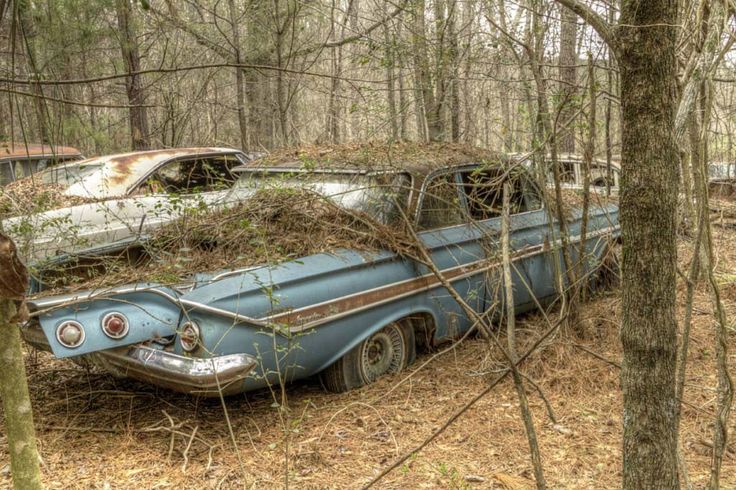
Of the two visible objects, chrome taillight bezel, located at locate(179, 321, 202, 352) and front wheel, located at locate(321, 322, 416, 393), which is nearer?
chrome taillight bezel, located at locate(179, 321, 202, 352)

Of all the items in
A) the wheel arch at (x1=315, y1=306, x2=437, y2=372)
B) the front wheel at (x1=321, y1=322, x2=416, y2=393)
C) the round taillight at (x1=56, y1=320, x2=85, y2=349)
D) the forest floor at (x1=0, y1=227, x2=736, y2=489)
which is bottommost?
the forest floor at (x1=0, y1=227, x2=736, y2=489)

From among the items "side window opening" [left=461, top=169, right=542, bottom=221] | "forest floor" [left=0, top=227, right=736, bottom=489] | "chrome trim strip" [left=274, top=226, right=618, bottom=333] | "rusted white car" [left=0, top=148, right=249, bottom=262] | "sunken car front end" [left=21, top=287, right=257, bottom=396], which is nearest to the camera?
"forest floor" [left=0, top=227, right=736, bottom=489]

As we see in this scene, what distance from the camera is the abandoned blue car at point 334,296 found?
3922 mm

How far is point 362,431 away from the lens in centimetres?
428

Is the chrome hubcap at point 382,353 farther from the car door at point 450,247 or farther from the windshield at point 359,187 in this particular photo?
the windshield at point 359,187

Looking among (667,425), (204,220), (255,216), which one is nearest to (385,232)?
(255,216)

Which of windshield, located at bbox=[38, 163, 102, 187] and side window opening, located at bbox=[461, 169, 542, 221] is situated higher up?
windshield, located at bbox=[38, 163, 102, 187]

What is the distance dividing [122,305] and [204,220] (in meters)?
1.15

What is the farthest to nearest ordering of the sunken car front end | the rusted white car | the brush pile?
the rusted white car
the brush pile
the sunken car front end

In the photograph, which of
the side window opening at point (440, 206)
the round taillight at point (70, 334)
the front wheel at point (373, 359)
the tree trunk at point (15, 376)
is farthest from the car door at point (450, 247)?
the tree trunk at point (15, 376)

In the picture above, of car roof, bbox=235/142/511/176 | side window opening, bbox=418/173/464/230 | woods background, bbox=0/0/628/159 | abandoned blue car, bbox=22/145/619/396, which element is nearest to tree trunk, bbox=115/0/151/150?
woods background, bbox=0/0/628/159

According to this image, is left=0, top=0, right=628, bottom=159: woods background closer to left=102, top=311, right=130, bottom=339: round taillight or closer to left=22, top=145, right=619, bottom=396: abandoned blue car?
left=22, top=145, right=619, bottom=396: abandoned blue car

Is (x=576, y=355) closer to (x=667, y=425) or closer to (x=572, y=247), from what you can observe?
(x=572, y=247)

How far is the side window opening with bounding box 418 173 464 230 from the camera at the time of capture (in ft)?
17.4
